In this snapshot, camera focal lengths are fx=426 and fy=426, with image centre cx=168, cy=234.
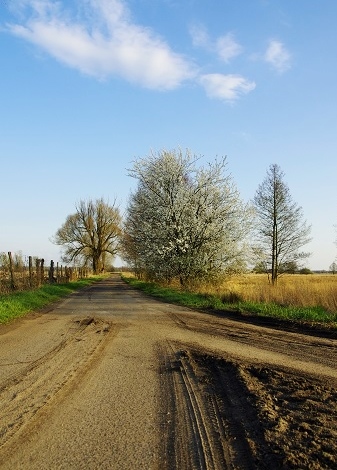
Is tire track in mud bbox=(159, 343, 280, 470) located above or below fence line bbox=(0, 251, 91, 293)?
below

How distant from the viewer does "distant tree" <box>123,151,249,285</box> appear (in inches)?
1165

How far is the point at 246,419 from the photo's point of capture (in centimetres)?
471

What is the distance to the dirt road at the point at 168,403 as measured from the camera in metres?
3.87

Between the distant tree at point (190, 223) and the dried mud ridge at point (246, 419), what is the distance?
22.6 meters

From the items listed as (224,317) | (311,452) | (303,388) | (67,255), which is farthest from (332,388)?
(67,255)

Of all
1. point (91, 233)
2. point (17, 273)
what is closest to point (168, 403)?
point (17, 273)

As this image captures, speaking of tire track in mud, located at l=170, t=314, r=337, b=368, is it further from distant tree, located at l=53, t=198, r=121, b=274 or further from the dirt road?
distant tree, located at l=53, t=198, r=121, b=274

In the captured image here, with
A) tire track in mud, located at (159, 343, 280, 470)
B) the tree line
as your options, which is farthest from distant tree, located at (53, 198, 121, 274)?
tire track in mud, located at (159, 343, 280, 470)

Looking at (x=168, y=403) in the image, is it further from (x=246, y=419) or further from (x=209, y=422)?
(x=246, y=419)

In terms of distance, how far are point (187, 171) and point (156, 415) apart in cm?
2702

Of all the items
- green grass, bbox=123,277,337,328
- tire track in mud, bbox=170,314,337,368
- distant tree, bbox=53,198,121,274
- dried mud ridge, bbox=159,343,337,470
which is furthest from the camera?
distant tree, bbox=53,198,121,274

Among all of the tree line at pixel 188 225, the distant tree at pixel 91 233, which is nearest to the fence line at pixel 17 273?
the tree line at pixel 188 225

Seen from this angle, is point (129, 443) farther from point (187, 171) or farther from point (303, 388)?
point (187, 171)

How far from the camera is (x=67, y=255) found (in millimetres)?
73688
